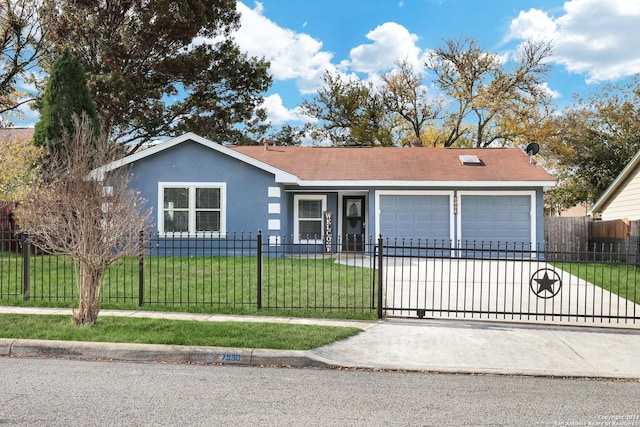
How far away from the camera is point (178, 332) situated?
318 inches

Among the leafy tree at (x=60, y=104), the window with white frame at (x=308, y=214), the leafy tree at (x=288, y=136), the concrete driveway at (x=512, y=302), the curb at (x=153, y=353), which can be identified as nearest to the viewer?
the curb at (x=153, y=353)

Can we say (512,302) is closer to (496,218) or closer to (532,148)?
(496,218)

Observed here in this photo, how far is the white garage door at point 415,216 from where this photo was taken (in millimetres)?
19562

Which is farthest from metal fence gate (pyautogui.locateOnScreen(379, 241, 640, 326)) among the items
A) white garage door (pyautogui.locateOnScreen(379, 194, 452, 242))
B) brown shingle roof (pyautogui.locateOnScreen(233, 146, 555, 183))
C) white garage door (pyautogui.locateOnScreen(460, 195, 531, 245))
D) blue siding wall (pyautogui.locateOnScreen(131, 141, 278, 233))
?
blue siding wall (pyautogui.locateOnScreen(131, 141, 278, 233))

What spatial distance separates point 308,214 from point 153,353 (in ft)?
42.9

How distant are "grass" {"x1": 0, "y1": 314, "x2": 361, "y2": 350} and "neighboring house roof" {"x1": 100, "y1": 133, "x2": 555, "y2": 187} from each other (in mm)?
8856

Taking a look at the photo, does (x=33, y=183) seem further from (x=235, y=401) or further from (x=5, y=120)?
(x=5, y=120)

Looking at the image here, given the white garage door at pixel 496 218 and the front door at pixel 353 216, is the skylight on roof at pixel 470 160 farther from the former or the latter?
the front door at pixel 353 216

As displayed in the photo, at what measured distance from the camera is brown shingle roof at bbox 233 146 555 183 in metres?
19.5

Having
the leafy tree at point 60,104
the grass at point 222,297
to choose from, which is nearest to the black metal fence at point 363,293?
the grass at point 222,297

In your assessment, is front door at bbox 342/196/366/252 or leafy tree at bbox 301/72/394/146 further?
leafy tree at bbox 301/72/394/146

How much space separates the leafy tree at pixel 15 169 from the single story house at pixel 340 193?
3.41 m

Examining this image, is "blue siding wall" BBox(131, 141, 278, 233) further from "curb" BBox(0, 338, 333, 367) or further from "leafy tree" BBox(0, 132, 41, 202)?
"curb" BBox(0, 338, 333, 367)

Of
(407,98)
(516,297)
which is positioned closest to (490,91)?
(407,98)
